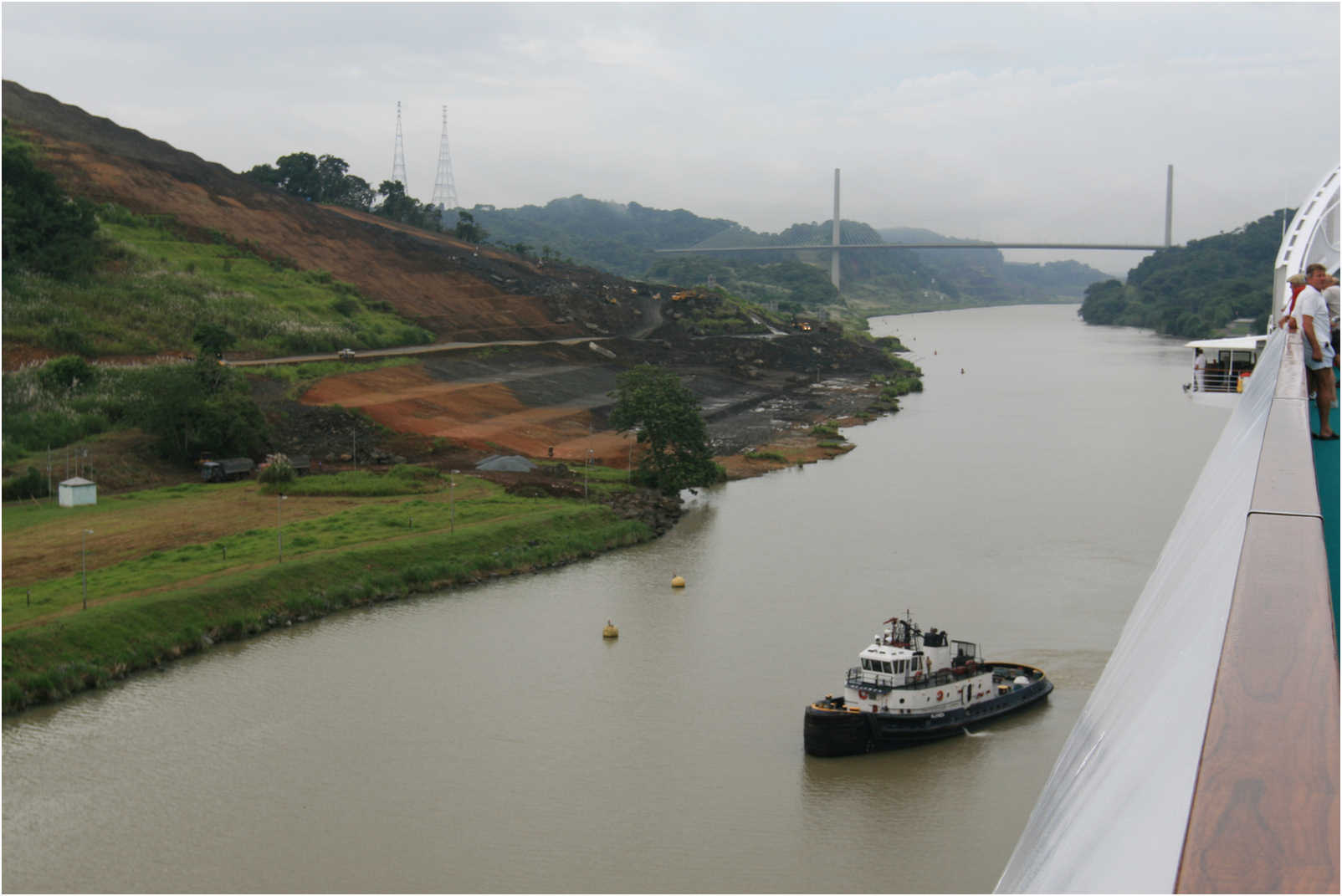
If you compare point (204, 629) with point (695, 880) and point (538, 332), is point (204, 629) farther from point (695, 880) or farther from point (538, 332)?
point (538, 332)

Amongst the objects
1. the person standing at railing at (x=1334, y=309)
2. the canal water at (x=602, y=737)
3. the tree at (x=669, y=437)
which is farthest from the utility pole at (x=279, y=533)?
the person standing at railing at (x=1334, y=309)

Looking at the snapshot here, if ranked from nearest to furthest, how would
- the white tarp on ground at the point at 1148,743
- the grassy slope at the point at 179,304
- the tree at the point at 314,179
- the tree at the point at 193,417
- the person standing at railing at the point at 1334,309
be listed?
the white tarp on ground at the point at 1148,743
the person standing at railing at the point at 1334,309
the tree at the point at 193,417
the grassy slope at the point at 179,304
the tree at the point at 314,179

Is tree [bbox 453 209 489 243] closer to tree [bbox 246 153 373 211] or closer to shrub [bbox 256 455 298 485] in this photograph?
tree [bbox 246 153 373 211]

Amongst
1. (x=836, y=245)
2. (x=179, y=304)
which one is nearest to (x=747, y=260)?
(x=836, y=245)

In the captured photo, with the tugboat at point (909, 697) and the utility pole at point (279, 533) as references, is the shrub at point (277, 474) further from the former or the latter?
the tugboat at point (909, 697)

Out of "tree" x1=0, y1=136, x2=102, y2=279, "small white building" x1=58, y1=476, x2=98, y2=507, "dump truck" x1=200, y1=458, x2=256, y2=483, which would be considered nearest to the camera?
"small white building" x1=58, y1=476, x2=98, y2=507

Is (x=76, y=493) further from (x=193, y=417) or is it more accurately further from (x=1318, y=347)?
(x=1318, y=347)

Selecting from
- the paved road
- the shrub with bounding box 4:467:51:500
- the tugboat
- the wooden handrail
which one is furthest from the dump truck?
the wooden handrail
